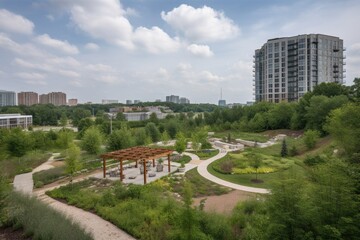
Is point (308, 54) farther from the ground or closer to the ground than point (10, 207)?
farther from the ground

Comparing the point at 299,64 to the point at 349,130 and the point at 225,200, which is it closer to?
the point at 349,130

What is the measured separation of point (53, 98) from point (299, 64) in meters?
142

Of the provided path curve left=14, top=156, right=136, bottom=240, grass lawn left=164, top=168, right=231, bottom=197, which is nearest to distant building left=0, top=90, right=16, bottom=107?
path curve left=14, top=156, right=136, bottom=240

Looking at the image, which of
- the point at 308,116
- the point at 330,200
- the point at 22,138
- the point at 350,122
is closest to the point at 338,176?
the point at 330,200

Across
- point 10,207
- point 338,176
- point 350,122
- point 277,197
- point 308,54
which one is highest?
point 308,54

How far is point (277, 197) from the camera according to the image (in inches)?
305

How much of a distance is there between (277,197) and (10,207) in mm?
11167

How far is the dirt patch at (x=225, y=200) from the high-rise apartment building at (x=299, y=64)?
63.0 m

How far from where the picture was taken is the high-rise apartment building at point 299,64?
7056 cm

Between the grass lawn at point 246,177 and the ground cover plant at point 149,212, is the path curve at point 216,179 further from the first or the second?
the ground cover plant at point 149,212

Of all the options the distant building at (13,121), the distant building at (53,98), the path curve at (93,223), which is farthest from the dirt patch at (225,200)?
the distant building at (53,98)

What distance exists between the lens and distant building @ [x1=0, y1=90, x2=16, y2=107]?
137 m

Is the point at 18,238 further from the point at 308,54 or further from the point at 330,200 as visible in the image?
the point at 308,54

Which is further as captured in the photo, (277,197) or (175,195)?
(175,195)
